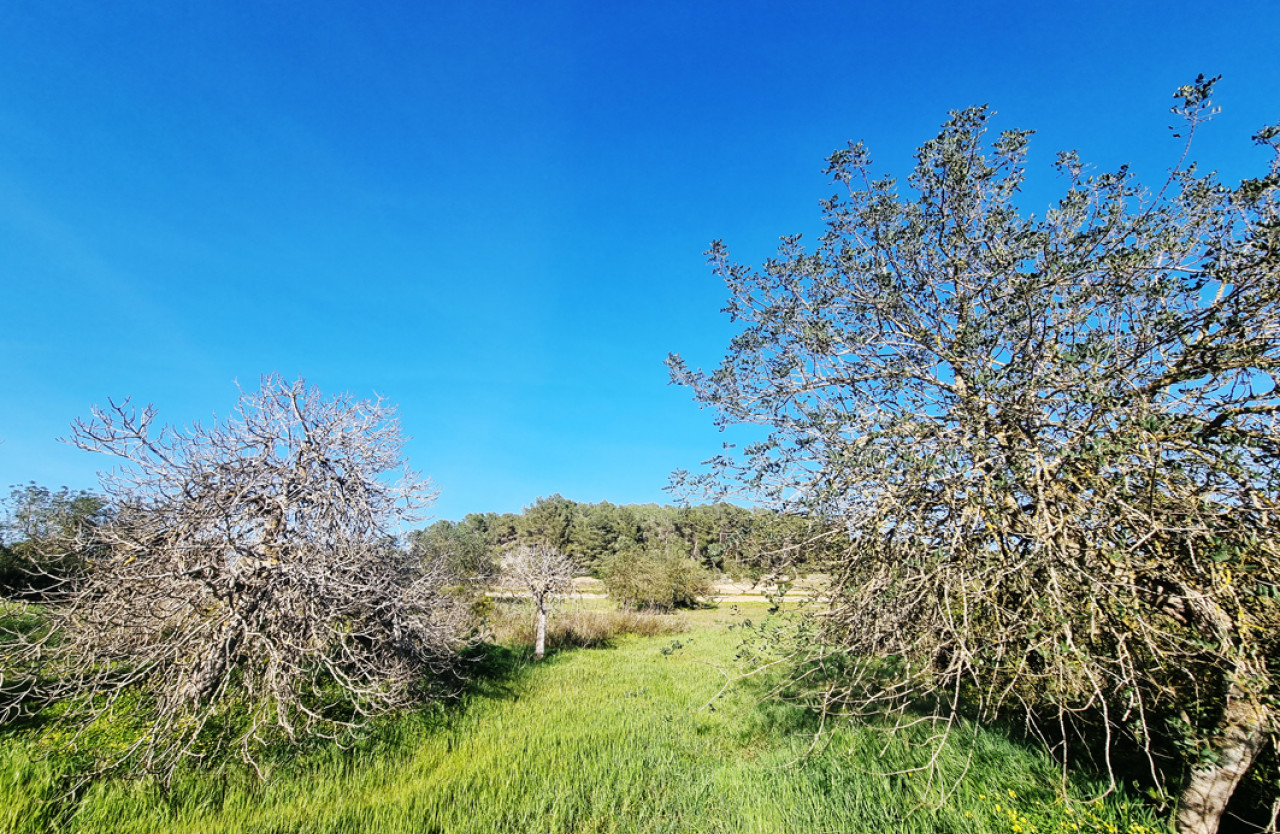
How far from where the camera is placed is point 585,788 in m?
5.99

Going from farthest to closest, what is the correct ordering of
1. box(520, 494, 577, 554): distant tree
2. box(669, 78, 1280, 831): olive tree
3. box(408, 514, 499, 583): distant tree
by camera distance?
box(520, 494, 577, 554): distant tree → box(408, 514, 499, 583): distant tree → box(669, 78, 1280, 831): olive tree

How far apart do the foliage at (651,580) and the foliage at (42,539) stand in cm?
2438

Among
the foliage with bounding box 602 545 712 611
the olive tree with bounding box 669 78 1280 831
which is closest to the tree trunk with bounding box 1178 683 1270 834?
the olive tree with bounding box 669 78 1280 831

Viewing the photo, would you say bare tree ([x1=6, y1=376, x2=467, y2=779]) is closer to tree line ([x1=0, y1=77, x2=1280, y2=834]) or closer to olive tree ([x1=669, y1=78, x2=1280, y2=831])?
tree line ([x1=0, y1=77, x2=1280, y2=834])

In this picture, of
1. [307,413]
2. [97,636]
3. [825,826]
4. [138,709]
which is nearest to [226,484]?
[307,413]

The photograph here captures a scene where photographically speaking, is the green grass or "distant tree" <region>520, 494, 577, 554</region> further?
"distant tree" <region>520, 494, 577, 554</region>

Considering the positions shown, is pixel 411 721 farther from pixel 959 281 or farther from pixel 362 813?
pixel 959 281

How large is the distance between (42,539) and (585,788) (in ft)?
29.1

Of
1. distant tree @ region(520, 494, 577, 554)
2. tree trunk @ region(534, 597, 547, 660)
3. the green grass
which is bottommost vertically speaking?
the green grass

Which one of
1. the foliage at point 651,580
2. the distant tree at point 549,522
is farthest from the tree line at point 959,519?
the distant tree at point 549,522

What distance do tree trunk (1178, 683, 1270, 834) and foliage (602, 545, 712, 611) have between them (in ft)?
89.9

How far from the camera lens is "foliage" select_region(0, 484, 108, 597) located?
6.10m

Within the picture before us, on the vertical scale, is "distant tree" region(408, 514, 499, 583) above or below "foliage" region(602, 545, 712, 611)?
above

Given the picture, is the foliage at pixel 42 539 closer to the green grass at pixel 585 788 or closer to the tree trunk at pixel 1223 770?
the green grass at pixel 585 788
